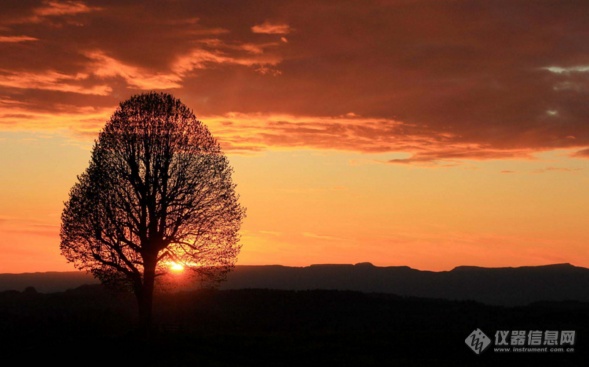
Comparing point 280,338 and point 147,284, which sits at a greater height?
point 147,284

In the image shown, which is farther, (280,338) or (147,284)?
(147,284)

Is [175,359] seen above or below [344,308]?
below

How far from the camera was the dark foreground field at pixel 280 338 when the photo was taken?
4553cm

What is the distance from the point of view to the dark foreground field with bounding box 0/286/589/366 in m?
45.5

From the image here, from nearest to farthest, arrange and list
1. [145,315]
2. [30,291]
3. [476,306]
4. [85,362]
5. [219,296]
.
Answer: [85,362] → [145,315] → [476,306] → [219,296] → [30,291]

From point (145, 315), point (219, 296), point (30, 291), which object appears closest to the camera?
point (145, 315)

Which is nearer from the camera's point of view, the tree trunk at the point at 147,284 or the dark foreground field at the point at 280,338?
the dark foreground field at the point at 280,338

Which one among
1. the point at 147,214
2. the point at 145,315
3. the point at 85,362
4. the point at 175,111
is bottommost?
the point at 85,362

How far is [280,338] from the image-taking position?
56.6m

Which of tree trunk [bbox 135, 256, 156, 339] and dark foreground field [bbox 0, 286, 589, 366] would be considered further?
tree trunk [bbox 135, 256, 156, 339]

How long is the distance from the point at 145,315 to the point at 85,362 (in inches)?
527

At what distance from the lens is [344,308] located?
302ft

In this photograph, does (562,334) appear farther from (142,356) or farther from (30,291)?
(30,291)

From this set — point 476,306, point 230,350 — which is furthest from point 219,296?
point 230,350
